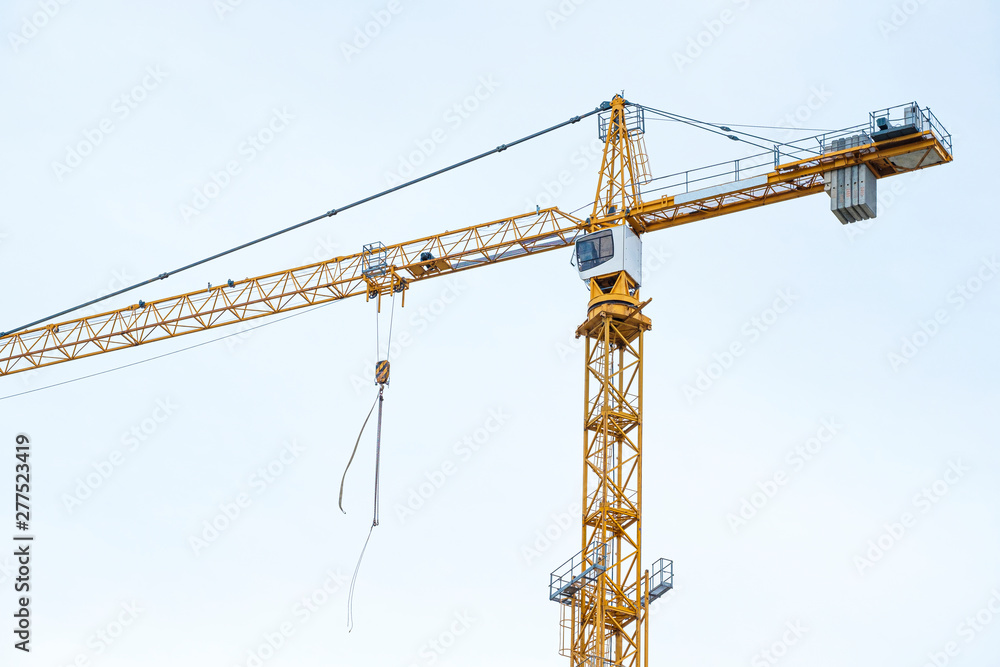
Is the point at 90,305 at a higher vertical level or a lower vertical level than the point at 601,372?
higher

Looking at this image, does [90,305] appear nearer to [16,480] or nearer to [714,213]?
[16,480]

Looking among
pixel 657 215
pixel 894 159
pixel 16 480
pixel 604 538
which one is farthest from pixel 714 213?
pixel 16 480

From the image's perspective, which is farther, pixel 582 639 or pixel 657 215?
pixel 657 215

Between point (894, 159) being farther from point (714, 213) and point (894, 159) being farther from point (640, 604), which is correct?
point (640, 604)

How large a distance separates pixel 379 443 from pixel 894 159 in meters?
23.2

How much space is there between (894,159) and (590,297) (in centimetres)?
1337

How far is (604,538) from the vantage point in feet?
210

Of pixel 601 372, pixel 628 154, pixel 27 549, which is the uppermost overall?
pixel 628 154

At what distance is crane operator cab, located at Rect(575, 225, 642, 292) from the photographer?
67250 mm

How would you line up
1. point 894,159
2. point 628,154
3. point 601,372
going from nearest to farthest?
1. point 894,159
2. point 601,372
3. point 628,154

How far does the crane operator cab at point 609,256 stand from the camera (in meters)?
67.2

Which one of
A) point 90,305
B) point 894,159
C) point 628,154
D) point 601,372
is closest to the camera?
point 894,159

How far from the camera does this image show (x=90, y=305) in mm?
80000

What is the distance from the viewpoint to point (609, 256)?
221 feet
